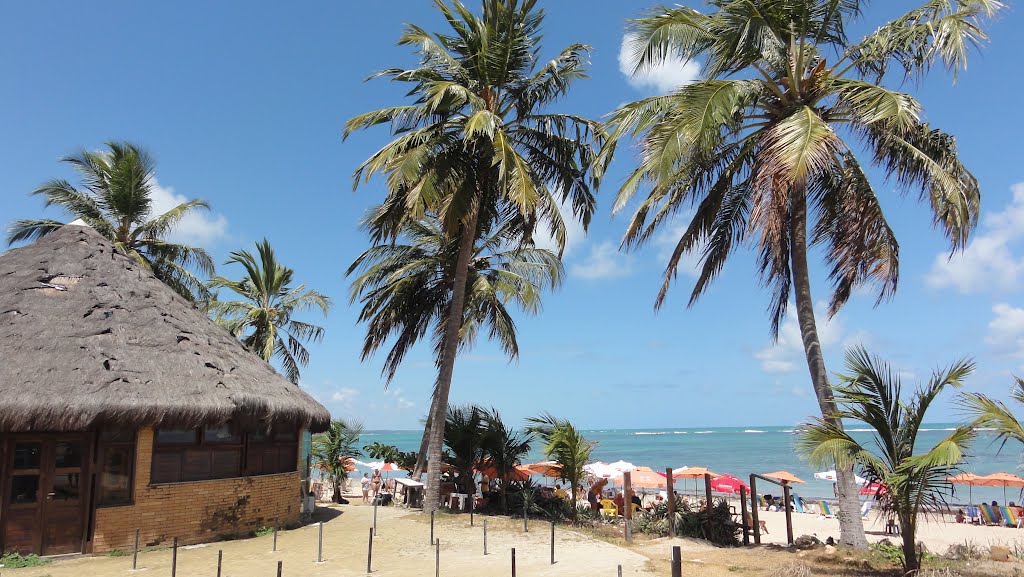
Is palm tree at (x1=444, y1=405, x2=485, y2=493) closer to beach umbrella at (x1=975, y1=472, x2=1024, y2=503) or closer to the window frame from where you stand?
the window frame

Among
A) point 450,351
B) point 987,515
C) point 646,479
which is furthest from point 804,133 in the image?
point 987,515

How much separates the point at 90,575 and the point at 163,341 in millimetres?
4693

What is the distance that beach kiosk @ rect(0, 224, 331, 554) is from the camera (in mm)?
11516

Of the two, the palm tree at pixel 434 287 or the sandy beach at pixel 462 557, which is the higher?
the palm tree at pixel 434 287

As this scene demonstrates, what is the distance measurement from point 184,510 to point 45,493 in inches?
93.3

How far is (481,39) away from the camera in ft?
56.7

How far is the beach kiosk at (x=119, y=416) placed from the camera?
11.5 meters

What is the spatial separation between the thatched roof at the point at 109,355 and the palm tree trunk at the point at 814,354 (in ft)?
36.5

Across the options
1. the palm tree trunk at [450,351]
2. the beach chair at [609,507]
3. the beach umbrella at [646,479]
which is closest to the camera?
the palm tree trunk at [450,351]

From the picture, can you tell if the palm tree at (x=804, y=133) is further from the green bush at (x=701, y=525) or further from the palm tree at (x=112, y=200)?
the palm tree at (x=112, y=200)

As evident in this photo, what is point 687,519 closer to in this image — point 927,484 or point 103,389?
point 927,484

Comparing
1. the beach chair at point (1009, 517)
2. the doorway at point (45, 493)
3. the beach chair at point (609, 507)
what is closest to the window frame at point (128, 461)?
the doorway at point (45, 493)

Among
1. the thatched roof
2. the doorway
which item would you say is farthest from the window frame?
the thatched roof

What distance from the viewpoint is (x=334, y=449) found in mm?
25078
